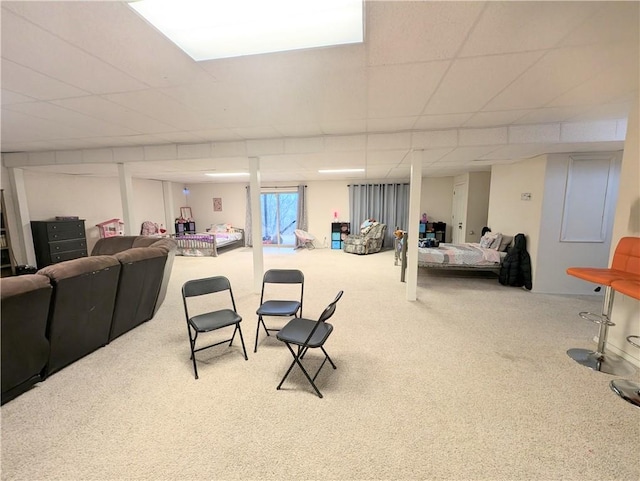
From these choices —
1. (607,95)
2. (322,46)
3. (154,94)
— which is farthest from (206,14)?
(607,95)

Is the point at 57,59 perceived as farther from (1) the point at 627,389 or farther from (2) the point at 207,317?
(1) the point at 627,389

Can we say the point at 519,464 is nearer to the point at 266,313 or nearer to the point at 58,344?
the point at 266,313

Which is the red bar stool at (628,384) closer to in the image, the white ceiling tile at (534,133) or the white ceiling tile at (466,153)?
the white ceiling tile at (534,133)

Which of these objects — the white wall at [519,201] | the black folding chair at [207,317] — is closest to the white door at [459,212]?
the white wall at [519,201]

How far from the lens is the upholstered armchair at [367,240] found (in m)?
7.27

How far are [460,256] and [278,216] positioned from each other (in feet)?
18.8

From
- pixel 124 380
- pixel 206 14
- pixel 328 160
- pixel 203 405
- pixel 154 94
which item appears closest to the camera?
pixel 206 14

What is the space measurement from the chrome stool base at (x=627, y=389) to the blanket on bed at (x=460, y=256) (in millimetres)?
2732

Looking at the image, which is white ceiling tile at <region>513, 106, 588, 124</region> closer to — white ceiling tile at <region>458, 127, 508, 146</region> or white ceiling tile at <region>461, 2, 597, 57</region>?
white ceiling tile at <region>458, 127, 508, 146</region>

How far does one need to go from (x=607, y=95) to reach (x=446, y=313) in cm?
263

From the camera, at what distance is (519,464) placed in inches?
56.3

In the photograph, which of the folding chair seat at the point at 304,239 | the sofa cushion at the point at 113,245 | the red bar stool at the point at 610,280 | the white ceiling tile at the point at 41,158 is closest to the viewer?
the red bar stool at the point at 610,280

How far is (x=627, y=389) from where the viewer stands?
1976 mm

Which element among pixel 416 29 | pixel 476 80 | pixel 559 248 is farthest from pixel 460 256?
pixel 416 29
